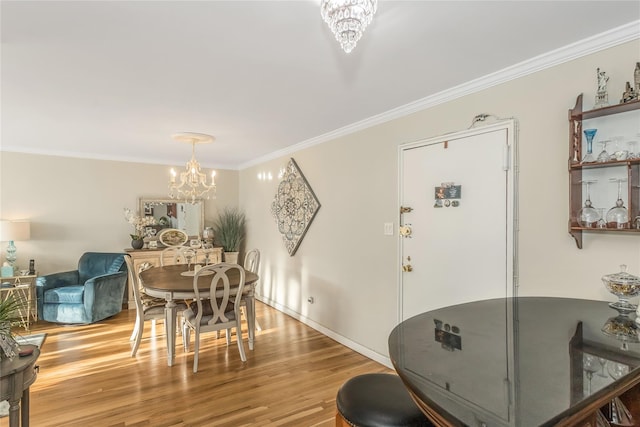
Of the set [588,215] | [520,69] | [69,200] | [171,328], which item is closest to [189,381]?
[171,328]

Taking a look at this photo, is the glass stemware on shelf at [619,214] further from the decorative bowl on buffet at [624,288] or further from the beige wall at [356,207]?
the decorative bowl on buffet at [624,288]

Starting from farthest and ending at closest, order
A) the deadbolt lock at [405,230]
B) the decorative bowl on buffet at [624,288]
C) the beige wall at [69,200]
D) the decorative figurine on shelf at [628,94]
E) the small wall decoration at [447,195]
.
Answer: the beige wall at [69,200] < the deadbolt lock at [405,230] < the small wall decoration at [447,195] < the decorative figurine on shelf at [628,94] < the decorative bowl on buffet at [624,288]

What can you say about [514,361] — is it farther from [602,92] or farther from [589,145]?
[602,92]

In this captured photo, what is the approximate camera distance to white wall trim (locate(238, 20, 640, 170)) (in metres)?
1.76

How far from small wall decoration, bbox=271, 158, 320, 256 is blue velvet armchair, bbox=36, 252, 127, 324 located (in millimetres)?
2322

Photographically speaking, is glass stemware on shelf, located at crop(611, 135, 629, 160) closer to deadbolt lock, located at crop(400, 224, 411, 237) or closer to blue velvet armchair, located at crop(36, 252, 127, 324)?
deadbolt lock, located at crop(400, 224, 411, 237)

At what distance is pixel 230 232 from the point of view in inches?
232

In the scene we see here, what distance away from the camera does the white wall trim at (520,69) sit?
176 centimetres

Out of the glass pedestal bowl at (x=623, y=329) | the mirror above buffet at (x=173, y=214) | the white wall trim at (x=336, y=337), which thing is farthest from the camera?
the mirror above buffet at (x=173, y=214)

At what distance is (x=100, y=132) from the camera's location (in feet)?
12.6

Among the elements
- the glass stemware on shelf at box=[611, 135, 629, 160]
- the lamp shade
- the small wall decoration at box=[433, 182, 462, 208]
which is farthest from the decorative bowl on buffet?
the lamp shade

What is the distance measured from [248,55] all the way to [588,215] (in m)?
2.12

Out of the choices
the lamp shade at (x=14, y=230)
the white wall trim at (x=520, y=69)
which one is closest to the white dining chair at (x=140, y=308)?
the lamp shade at (x=14, y=230)

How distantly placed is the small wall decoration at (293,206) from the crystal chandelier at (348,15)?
9.48 ft
